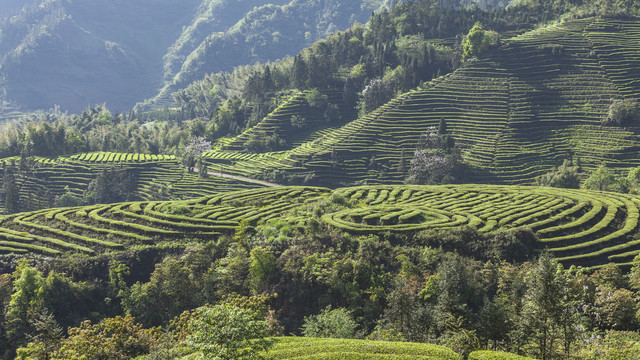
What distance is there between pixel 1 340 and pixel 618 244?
234 ft

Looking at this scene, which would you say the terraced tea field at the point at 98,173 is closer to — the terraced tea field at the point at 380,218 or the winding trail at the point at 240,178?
the winding trail at the point at 240,178

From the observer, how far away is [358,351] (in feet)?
99.1

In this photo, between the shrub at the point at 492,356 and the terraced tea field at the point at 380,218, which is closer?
the shrub at the point at 492,356

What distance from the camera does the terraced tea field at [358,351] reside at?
29.3 m

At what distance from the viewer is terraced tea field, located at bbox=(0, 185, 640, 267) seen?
53594 mm

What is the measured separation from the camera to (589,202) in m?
62.7

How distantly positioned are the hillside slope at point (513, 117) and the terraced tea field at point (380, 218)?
50.2 meters

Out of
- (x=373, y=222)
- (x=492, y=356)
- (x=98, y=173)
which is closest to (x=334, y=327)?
(x=492, y=356)

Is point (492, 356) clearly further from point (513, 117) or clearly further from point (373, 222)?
point (513, 117)

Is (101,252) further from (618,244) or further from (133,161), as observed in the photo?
(133,161)

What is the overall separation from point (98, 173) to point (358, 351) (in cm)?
13442

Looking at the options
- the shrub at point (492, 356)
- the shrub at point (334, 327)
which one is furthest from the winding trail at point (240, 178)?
the shrub at point (492, 356)

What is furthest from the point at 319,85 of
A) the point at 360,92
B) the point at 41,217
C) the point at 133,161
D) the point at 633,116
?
the point at 41,217

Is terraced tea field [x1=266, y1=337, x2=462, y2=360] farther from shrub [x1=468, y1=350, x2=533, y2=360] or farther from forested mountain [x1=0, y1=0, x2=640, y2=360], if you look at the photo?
A: shrub [x1=468, y1=350, x2=533, y2=360]
